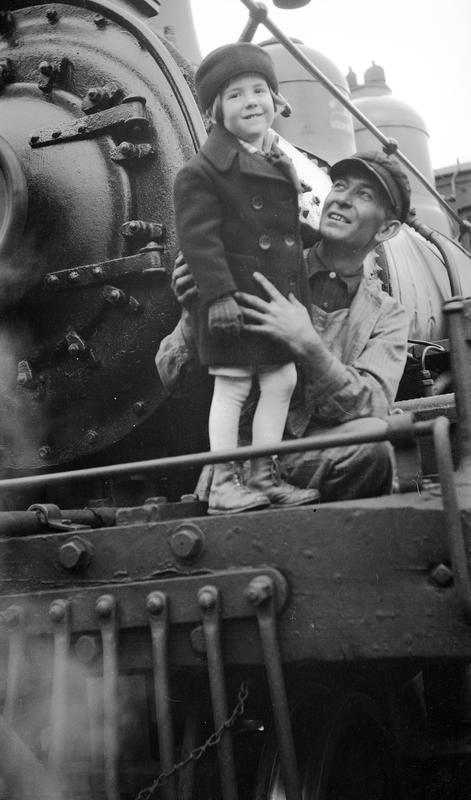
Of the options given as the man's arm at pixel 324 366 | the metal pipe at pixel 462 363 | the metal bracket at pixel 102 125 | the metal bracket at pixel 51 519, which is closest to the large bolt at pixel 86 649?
the metal bracket at pixel 51 519

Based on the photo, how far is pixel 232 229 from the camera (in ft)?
6.86

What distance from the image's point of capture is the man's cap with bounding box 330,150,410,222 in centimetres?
226

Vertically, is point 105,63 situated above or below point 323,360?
above

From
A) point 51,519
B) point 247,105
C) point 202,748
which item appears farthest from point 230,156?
point 202,748

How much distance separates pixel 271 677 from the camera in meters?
1.76

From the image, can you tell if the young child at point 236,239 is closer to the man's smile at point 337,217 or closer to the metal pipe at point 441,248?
the man's smile at point 337,217

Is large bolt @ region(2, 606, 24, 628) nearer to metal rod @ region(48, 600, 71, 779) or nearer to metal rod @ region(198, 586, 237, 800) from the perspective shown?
metal rod @ region(48, 600, 71, 779)

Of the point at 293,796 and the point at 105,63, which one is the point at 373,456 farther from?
the point at 105,63

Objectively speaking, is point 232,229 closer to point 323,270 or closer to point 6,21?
point 323,270

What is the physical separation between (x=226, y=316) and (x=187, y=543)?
52 cm

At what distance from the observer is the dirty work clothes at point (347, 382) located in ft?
6.88

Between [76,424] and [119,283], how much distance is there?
1.51 feet

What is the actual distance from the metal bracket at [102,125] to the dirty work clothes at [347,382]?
704 millimetres

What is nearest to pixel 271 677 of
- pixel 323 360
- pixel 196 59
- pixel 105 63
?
pixel 323 360
